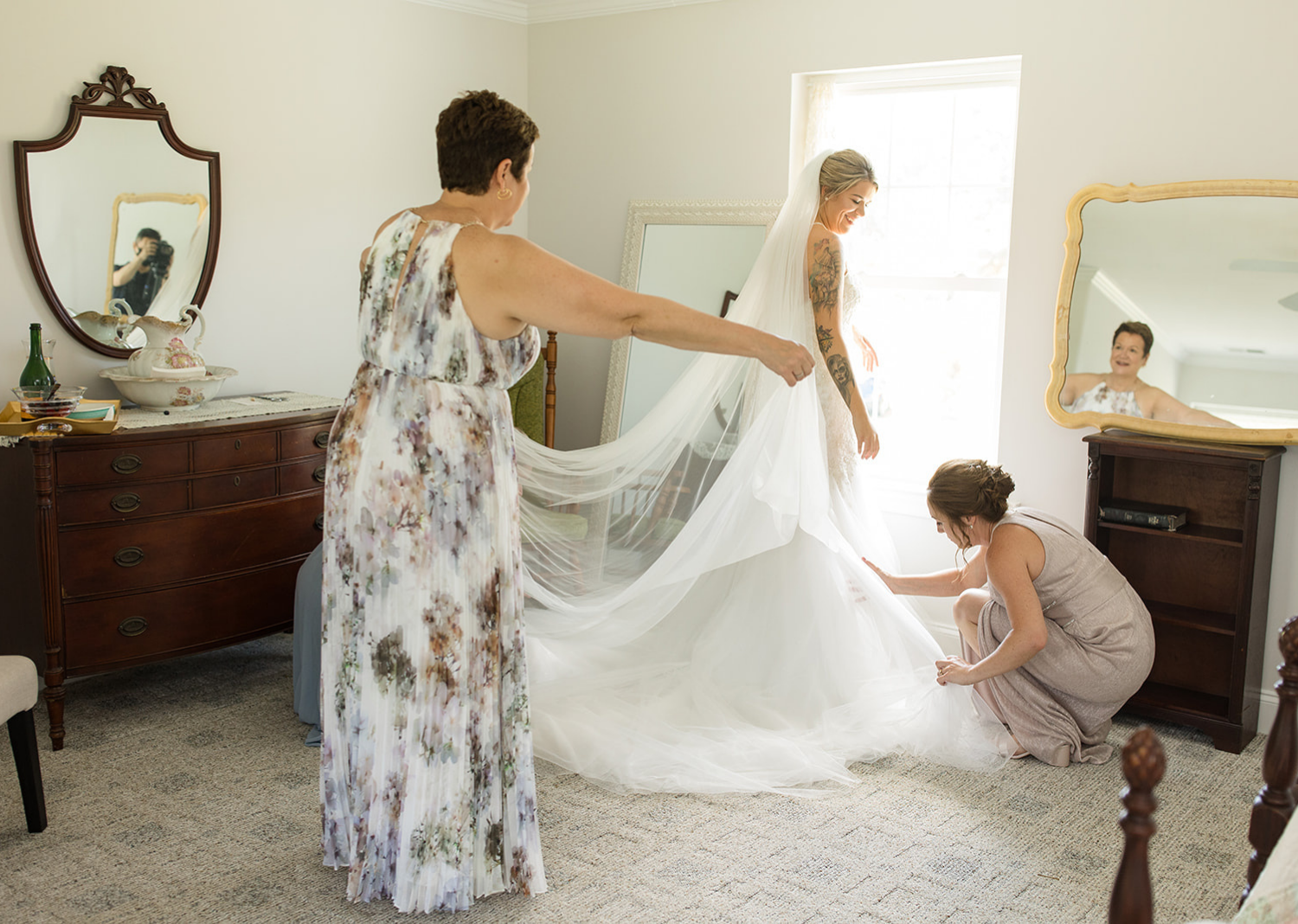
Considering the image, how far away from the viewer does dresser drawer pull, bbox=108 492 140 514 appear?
135 inches

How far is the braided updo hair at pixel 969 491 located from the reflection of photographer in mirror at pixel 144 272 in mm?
2795

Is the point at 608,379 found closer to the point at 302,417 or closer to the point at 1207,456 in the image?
the point at 302,417

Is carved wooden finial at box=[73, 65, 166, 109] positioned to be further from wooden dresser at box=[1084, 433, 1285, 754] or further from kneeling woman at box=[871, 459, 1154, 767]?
wooden dresser at box=[1084, 433, 1285, 754]

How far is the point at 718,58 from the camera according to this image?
4.61m

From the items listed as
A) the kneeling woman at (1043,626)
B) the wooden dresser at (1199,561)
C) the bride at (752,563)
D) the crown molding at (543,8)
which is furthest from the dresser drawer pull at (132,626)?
the wooden dresser at (1199,561)

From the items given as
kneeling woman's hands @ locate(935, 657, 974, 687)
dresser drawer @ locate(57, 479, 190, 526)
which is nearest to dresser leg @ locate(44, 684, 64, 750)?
dresser drawer @ locate(57, 479, 190, 526)

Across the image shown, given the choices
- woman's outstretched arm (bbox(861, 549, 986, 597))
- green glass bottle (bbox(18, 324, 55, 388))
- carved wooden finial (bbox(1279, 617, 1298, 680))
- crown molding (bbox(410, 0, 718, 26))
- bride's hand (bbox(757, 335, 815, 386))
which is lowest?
woman's outstretched arm (bbox(861, 549, 986, 597))

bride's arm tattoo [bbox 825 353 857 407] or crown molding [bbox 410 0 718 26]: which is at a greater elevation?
crown molding [bbox 410 0 718 26]

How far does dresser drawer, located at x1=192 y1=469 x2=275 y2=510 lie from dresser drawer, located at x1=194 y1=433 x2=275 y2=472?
35mm

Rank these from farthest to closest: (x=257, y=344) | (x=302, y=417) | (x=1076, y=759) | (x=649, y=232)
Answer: (x=649, y=232) → (x=257, y=344) → (x=302, y=417) → (x=1076, y=759)

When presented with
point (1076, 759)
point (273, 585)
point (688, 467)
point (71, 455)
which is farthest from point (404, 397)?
point (1076, 759)

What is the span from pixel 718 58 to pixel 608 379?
147 cm

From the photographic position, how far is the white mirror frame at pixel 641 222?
4562 millimetres

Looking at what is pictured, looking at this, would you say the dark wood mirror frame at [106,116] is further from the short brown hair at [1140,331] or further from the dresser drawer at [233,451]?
the short brown hair at [1140,331]
